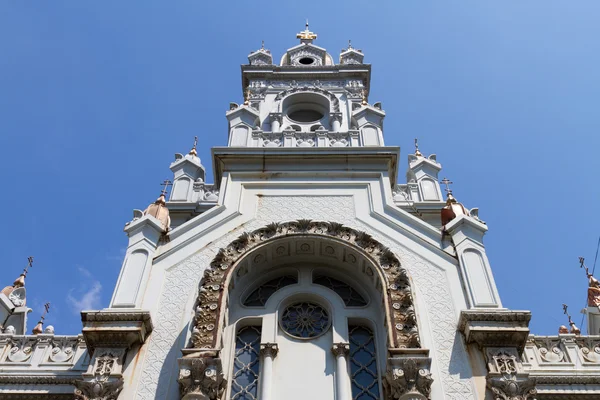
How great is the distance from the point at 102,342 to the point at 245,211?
16.3 ft

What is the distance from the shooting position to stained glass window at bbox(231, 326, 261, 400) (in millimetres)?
11781

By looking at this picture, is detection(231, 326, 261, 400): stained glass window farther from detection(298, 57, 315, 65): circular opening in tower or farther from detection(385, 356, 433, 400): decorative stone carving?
detection(298, 57, 315, 65): circular opening in tower

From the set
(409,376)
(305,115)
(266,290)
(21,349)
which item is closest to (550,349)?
(409,376)

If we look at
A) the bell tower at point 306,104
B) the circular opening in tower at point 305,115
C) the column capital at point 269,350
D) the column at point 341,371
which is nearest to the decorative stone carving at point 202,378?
the column capital at point 269,350

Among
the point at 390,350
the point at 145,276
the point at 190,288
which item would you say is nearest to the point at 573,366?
the point at 390,350

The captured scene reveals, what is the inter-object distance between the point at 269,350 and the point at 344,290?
2.66 m

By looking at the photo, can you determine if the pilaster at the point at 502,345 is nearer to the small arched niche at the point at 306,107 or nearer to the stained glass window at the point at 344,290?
the stained glass window at the point at 344,290

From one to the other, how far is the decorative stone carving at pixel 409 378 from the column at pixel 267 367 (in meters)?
2.28

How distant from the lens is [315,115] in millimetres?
22375

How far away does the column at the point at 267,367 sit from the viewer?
11.5 metres

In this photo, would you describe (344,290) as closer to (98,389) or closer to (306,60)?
(98,389)

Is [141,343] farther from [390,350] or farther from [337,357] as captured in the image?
[390,350]

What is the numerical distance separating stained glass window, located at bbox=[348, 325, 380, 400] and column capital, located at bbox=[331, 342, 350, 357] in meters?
0.27

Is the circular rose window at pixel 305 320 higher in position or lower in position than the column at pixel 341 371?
higher
